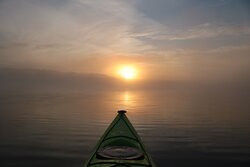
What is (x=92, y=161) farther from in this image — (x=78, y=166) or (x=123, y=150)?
(x=78, y=166)

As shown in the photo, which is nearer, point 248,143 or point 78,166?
point 78,166

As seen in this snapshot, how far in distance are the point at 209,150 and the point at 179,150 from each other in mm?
2612

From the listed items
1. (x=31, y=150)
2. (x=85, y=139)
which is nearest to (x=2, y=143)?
(x=31, y=150)

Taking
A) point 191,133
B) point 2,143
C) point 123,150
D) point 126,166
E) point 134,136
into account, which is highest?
point 191,133

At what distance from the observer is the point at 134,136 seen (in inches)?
465

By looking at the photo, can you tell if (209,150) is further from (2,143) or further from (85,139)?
(2,143)

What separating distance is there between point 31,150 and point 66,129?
9.78 m

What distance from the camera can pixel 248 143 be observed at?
2227 cm

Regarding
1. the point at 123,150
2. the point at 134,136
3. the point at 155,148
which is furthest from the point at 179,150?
the point at 123,150

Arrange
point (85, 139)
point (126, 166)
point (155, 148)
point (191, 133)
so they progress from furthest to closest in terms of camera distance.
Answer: point (191, 133) → point (85, 139) → point (155, 148) → point (126, 166)

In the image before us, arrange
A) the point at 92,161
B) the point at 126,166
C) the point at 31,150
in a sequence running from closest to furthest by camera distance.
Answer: the point at 126,166 < the point at 92,161 < the point at 31,150

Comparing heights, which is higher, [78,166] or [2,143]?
[2,143]

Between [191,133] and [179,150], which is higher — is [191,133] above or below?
above

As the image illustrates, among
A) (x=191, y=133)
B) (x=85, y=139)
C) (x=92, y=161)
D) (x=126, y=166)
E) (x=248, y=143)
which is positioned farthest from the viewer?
(x=191, y=133)
